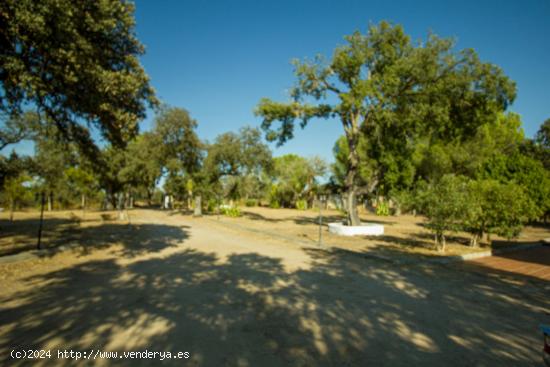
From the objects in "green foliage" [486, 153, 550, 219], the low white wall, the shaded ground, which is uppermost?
"green foliage" [486, 153, 550, 219]

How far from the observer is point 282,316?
192 inches

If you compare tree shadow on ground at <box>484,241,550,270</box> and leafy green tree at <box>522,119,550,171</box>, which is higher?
leafy green tree at <box>522,119,550,171</box>

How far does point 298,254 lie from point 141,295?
6.22 metres

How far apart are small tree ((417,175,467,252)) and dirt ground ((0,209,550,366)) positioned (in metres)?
2.18

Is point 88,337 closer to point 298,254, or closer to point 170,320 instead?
point 170,320

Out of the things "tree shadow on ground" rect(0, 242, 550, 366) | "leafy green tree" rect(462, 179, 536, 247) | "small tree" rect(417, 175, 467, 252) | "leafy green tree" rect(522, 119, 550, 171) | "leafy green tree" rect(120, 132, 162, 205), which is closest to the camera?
"tree shadow on ground" rect(0, 242, 550, 366)

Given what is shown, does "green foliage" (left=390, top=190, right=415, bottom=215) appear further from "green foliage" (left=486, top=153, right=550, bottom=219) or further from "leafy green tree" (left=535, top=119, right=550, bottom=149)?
"leafy green tree" (left=535, top=119, right=550, bottom=149)

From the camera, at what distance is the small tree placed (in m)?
10.6

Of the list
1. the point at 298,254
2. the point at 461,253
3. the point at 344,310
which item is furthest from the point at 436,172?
the point at 344,310

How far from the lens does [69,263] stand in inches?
355

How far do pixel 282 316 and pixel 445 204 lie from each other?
8.71 metres

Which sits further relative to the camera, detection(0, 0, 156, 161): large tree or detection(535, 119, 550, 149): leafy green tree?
detection(535, 119, 550, 149): leafy green tree

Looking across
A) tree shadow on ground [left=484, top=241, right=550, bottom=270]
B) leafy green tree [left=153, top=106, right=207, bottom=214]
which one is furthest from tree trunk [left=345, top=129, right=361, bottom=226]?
leafy green tree [left=153, top=106, right=207, bottom=214]

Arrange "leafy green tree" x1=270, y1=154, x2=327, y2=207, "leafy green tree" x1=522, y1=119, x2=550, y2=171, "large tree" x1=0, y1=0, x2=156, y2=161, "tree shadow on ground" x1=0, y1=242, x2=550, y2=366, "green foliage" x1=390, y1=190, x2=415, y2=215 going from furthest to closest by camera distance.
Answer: "leafy green tree" x1=270, y1=154, x2=327, y2=207
"leafy green tree" x1=522, y1=119, x2=550, y2=171
"green foliage" x1=390, y1=190, x2=415, y2=215
"large tree" x1=0, y1=0, x2=156, y2=161
"tree shadow on ground" x1=0, y1=242, x2=550, y2=366
